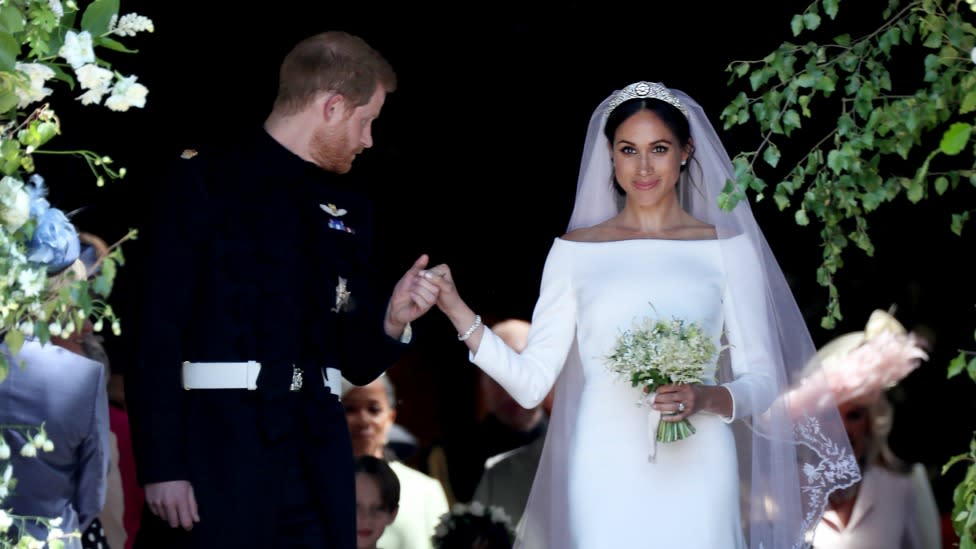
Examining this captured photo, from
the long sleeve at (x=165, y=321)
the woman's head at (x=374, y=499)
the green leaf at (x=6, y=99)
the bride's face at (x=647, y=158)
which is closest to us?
the green leaf at (x=6, y=99)

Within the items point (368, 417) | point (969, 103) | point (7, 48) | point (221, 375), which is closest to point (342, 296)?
point (221, 375)

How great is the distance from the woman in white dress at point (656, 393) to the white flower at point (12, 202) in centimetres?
164

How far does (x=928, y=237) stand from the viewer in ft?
27.0

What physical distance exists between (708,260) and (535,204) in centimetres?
388

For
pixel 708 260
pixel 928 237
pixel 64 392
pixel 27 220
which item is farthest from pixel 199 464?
pixel 928 237

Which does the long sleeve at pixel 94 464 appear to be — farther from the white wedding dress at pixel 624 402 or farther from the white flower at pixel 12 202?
the white flower at pixel 12 202

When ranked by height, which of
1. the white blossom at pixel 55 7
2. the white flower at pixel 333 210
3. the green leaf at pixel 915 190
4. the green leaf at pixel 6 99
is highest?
the white flower at pixel 333 210

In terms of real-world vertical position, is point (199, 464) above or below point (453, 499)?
below

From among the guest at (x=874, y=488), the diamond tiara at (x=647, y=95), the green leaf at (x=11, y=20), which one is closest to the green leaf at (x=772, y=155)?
the diamond tiara at (x=647, y=95)

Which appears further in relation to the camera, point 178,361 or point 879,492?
point 879,492

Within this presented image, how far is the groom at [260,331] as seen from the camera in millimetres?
4145

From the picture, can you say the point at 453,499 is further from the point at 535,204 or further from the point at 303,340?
the point at 303,340

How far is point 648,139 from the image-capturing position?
4703mm

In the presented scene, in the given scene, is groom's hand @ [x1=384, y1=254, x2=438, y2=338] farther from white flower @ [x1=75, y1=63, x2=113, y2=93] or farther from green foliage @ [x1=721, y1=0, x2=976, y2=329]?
white flower @ [x1=75, y1=63, x2=113, y2=93]
